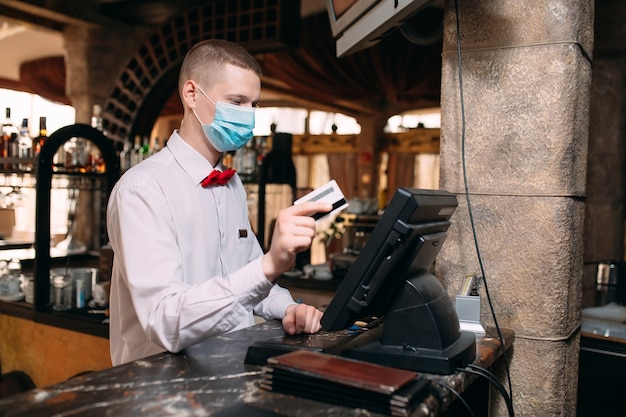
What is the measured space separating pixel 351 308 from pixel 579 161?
1029 mm

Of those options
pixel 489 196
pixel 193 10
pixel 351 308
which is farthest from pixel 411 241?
pixel 193 10

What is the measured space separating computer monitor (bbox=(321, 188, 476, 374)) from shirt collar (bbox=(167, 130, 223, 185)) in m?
0.65

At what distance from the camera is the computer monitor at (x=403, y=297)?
4.18ft

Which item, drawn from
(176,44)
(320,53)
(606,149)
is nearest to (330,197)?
(606,149)

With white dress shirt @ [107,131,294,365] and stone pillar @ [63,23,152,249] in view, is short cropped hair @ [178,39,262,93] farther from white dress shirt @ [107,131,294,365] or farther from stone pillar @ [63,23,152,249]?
stone pillar @ [63,23,152,249]

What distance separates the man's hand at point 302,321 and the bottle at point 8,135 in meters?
3.28

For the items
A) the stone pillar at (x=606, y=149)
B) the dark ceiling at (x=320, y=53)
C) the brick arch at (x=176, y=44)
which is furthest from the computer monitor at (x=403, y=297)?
the dark ceiling at (x=320, y=53)

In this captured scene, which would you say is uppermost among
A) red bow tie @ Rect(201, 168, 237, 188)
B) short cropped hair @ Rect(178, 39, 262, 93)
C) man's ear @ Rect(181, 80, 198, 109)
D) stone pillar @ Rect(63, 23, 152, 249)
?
stone pillar @ Rect(63, 23, 152, 249)

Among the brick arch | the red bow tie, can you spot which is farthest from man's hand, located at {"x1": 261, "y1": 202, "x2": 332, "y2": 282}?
the brick arch

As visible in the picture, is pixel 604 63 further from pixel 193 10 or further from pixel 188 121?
pixel 193 10

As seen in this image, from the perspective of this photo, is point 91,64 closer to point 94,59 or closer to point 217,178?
point 94,59

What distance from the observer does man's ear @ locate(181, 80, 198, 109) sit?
5.84 ft

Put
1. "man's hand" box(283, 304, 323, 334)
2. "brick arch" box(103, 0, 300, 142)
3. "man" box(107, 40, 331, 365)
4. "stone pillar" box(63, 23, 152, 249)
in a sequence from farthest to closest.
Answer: "stone pillar" box(63, 23, 152, 249), "brick arch" box(103, 0, 300, 142), "man's hand" box(283, 304, 323, 334), "man" box(107, 40, 331, 365)

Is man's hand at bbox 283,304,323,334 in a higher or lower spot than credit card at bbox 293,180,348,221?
lower
